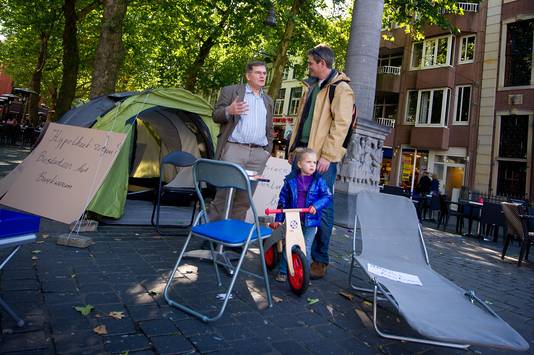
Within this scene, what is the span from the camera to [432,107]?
22.7m

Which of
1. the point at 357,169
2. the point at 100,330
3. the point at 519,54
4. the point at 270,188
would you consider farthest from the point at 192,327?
the point at 519,54

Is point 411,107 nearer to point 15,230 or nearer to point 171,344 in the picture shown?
point 171,344

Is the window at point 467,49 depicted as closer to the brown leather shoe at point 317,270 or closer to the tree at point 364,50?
the tree at point 364,50

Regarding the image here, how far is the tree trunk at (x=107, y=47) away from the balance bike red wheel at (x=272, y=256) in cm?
667

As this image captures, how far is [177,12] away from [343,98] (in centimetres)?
1494

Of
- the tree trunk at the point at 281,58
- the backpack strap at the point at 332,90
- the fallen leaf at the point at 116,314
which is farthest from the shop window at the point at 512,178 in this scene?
the fallen leaf at the point at 116,314

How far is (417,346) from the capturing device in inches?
110

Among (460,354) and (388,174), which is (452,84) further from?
(460,354)

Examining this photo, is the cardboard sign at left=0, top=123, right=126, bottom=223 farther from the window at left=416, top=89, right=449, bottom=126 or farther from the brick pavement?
the window at left=416, top=89, right=449, bottom=126

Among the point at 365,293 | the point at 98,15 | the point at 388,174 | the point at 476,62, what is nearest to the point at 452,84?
the point at 476,62

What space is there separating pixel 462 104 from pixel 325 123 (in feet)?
67.7

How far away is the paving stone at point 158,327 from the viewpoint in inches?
100

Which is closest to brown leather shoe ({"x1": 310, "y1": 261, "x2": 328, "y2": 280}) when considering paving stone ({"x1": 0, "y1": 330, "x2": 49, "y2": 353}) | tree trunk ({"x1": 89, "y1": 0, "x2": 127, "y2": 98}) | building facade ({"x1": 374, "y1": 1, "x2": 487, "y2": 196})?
paving stone ({"x1": 0, "y1": 330, "x2": 49, "y2": 353})

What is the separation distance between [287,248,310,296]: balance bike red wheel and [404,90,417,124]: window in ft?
73.7
